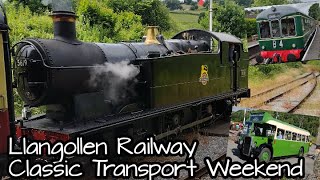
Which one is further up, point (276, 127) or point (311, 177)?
point (276, 127)

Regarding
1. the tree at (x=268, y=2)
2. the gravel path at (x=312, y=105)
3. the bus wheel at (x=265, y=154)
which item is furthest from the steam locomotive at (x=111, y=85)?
the gravel path at (x=312, y=105)

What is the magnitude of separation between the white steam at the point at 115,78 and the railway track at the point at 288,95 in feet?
11.0

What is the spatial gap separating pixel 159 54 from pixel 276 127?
14.9ft

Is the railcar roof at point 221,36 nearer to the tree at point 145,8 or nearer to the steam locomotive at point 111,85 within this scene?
the steam locomotive at point 111,85

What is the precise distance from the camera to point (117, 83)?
280 inches

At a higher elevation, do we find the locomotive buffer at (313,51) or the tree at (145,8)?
the tree at (145,8)

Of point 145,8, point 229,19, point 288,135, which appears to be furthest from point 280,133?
point 145,8

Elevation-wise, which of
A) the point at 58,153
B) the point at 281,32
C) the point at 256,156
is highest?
the point at 281,32

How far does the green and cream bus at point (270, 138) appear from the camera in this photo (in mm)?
3344

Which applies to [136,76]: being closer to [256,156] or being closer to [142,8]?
[256,156]

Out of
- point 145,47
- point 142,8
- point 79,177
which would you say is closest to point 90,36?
point 142,8

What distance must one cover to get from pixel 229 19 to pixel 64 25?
4279mm

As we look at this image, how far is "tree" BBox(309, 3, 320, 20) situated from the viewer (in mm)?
3584

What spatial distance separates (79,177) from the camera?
5.96 m
